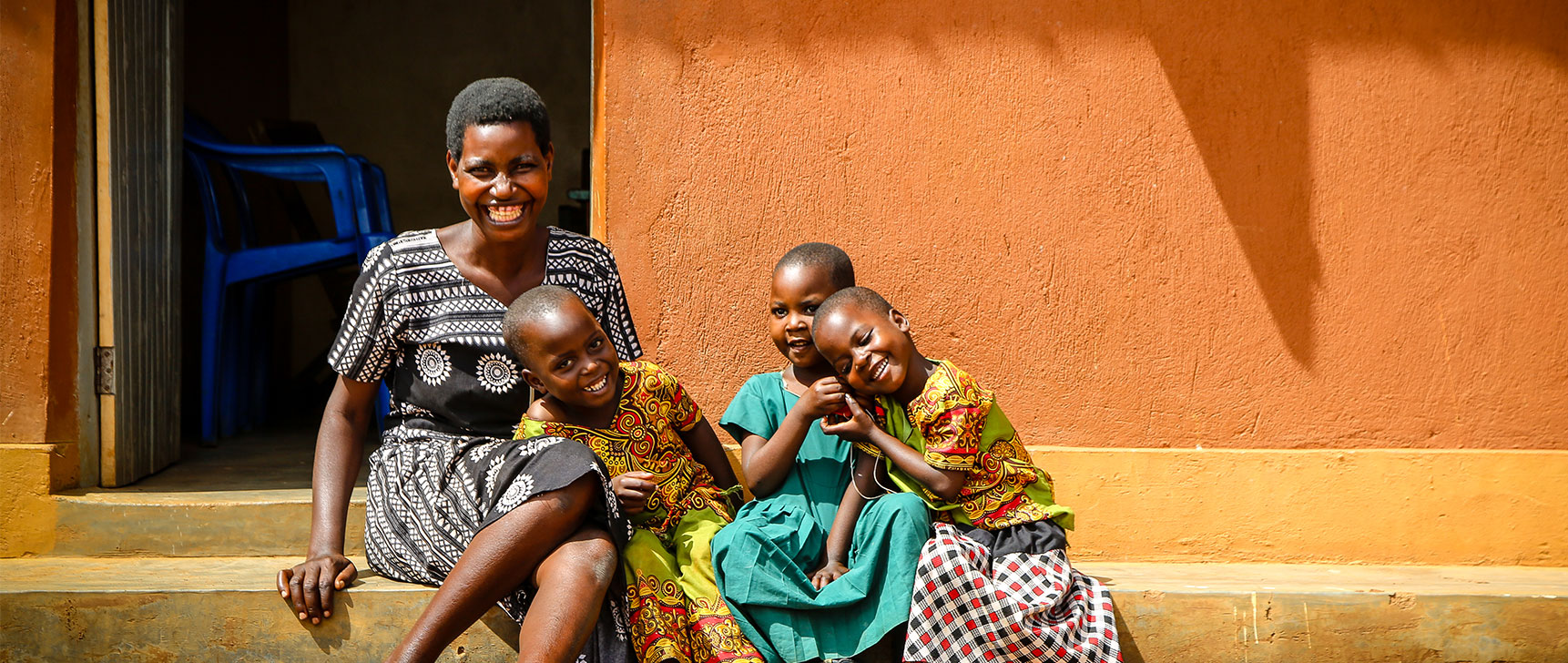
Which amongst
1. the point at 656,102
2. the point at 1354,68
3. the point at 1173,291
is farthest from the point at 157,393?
the point at 1354,68

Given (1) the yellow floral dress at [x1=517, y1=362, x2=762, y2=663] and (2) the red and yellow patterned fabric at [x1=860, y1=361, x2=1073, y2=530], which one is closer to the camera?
(1) the yellow floral dress at [x1=517, y1=362, x2=762, y2=663]

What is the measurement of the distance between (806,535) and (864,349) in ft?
1.55

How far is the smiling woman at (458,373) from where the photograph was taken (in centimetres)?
247

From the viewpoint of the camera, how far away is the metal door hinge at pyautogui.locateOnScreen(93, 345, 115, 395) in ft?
11.3

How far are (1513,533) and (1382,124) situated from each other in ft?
4.26

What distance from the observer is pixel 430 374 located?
2754 millimetres

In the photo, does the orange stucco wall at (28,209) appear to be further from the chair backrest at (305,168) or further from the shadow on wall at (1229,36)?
the shadow on wall at (1229,36)

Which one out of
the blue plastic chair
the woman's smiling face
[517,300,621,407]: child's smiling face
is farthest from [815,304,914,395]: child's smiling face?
the blue plastic chair

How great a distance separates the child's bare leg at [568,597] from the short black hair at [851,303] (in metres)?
0.76

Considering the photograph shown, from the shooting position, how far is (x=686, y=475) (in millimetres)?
2736

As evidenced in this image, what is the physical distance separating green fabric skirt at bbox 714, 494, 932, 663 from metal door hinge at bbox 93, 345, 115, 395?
7.15 ft

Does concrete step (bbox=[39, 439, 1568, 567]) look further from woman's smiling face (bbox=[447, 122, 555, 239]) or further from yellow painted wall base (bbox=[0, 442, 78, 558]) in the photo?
woman's smiling face (bbox=[447, 122, 555, 239])

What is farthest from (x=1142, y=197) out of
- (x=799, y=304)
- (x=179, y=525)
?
(x=179, y=525)

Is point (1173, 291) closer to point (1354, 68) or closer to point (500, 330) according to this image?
point (1354, 68)
